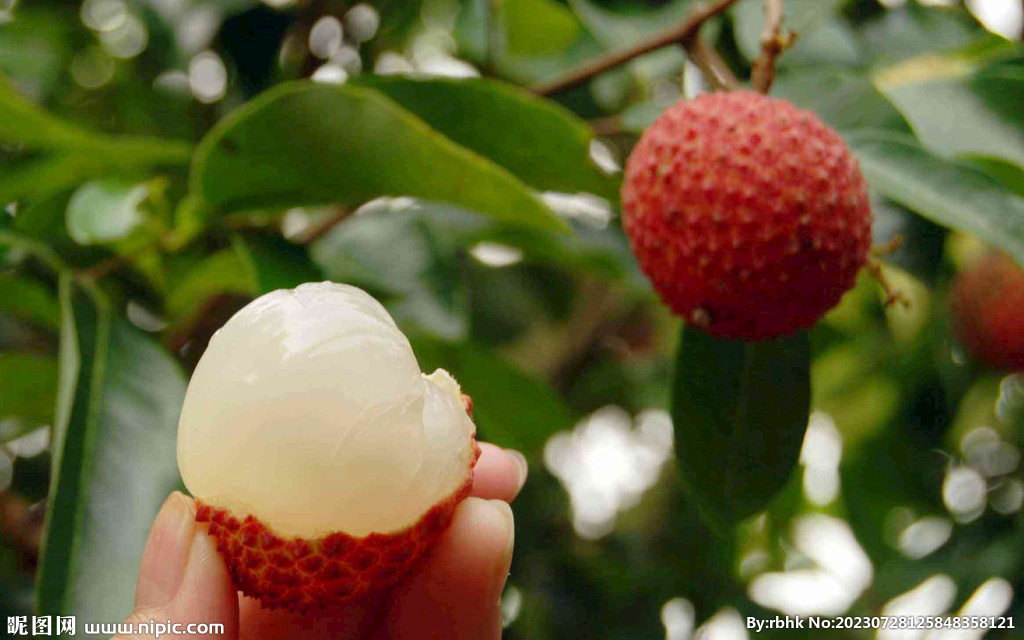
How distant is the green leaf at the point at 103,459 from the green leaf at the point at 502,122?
30 centimetres

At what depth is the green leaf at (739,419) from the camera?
69 centimetres

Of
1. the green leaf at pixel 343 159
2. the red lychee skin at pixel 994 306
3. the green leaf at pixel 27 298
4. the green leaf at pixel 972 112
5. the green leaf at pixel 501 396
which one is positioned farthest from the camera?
the red lychee skin at pixel 994 306

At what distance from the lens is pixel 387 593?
509 mm

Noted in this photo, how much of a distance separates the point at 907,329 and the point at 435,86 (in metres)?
0.75

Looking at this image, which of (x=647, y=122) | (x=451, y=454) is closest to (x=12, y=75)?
(x=647, y=122)

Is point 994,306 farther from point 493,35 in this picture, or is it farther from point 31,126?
point 31,126

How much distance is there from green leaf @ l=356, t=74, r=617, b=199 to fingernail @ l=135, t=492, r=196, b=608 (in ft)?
1.31

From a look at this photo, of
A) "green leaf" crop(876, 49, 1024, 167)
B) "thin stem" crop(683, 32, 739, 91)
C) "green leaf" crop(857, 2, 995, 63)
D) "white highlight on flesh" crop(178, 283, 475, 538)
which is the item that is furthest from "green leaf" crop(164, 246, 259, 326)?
"green leaf" crop(857, 2, 995, 63)

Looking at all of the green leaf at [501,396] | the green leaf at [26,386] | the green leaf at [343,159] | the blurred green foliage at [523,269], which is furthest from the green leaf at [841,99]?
the green leaf at [26,386]

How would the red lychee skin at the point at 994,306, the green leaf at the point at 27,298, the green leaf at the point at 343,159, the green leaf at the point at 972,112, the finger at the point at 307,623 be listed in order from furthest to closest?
the red lychee skin at the point at 994,306
the green leaf at the point at 27,298
the green leaf at the point at 972,112
the green leaf at the point at 343,159
the finger at the point at 307,623

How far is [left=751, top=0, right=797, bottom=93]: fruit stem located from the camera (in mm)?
672

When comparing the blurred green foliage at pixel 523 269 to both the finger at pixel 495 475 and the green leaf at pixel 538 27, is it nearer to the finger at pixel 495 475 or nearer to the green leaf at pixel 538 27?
the green leaf at pixel 538 27

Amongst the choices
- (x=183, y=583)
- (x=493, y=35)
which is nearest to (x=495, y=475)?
(x=183, y=583)

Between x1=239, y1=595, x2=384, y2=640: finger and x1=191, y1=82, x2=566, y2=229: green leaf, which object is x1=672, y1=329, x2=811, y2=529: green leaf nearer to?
x1=191, y1=82, x2=566, y2=229: green leaf
